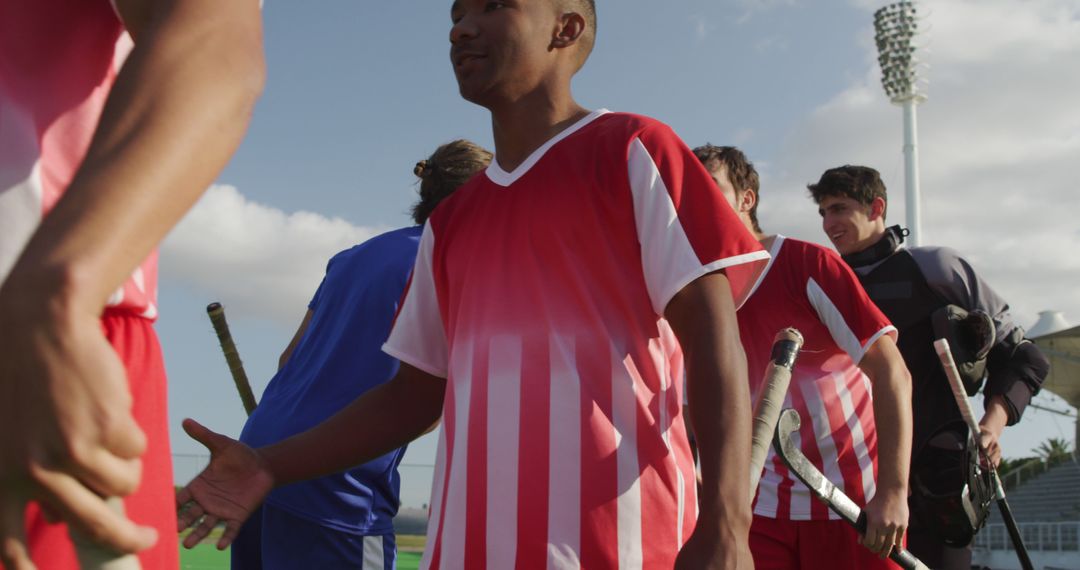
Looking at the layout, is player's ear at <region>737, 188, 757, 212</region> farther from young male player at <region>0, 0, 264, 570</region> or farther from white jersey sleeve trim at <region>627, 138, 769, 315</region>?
young male player at <region>0, 0, 264, 570</region>

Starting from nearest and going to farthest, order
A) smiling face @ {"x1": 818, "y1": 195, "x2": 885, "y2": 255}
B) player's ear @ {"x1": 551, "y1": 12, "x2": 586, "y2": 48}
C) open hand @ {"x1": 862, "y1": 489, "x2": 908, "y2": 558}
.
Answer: player's ear @ {"x1": 551, "y1": 12, "x2": 586, "y2": 48}, open hand @ {"x1": 862, "y1": 489, "x2": 908, "y2": 558}, smiling face @ {"x1": 818, "y1": 195, "x2": 885, "y2": 255}

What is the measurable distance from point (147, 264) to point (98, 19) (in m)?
0.27

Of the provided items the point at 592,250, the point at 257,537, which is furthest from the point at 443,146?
the point at 592,250

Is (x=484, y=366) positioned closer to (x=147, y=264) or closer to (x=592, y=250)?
(x=592, y=250)

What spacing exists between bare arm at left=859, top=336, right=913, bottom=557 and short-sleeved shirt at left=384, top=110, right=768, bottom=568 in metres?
1.92

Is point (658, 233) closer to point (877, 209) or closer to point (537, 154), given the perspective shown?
point (537, 154)

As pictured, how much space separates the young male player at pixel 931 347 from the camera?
526 cm

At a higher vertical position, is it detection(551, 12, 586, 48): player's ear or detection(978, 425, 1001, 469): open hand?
detection(551, 12, 586, 48): player's ear

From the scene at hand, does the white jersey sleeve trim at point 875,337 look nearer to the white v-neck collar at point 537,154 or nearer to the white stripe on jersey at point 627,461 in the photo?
the white v-neck collar at point 537,154

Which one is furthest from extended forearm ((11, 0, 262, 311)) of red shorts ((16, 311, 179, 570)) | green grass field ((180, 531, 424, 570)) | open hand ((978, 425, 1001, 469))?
green grass field ((180, 531, 424, 570))

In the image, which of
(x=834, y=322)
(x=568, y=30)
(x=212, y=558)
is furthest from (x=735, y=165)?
(x=212, y=558)

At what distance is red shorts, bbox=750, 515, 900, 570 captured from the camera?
4.32 meters

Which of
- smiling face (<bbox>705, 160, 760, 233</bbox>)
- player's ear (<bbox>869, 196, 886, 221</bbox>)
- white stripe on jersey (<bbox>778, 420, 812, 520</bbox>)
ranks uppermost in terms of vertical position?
player's ear (<bbox>869, 196, 886, 221</bbox>)

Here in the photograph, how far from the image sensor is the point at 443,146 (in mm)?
4172
